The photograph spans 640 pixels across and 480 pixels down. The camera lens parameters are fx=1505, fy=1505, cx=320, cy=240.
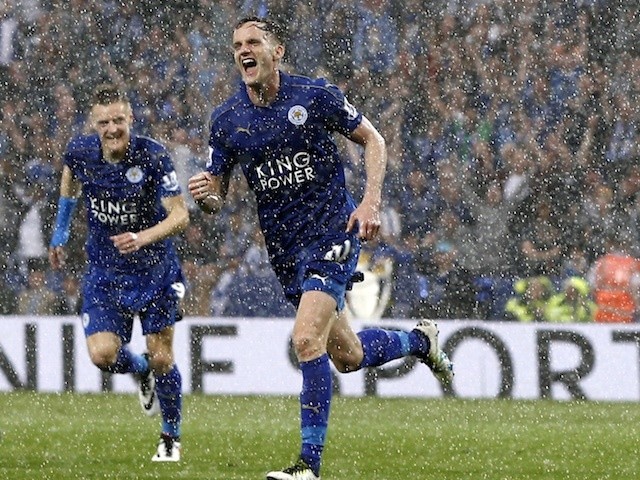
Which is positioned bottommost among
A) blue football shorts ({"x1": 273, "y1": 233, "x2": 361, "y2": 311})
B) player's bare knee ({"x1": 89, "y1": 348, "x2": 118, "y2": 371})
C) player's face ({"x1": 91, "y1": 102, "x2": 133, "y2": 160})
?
player's bare knee ({"x1": 89, "y1": 348, "x2": 118, "y2": 371})

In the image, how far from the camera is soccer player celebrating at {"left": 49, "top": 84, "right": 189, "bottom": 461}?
25.3 ft

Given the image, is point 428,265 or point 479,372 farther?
point 428,265

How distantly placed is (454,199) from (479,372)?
68.7 inches

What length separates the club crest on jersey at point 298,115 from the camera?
629 centimetres

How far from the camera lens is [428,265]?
474 inches

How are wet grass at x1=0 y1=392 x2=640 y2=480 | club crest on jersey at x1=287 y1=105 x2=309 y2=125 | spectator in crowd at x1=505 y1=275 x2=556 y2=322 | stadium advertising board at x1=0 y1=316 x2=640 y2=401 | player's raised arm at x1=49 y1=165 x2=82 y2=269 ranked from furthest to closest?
1. spectator in crowd at x1=505 y1=275 x2=556 y2=322
2. stadium advertising board at x1=0 y1=316 x2=640 y2=401
3. player's raised arm at x1=49 y1=165 x2=82 y2=269
4. wet grass at x1=0 y1=392 x2=640 y2=480
5. club crest on jersey at x1=287 y1=105 x2=309 y2=125

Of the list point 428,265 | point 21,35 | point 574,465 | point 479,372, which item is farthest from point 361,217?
point 21,35

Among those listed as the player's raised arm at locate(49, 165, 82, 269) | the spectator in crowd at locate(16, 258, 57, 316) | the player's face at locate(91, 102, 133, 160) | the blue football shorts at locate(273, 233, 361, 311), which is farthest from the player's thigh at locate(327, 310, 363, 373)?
the spectator in crowd at locate(16, 258, 57, 316)

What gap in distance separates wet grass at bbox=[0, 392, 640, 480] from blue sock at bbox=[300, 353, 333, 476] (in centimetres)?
90

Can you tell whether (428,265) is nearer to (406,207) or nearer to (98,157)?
(406,207)

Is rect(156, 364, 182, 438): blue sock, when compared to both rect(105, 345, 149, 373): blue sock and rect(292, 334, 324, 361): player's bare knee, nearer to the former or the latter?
rect(105, 345, 149, 373): blue sock

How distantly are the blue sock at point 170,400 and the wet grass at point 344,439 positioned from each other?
0.62ft

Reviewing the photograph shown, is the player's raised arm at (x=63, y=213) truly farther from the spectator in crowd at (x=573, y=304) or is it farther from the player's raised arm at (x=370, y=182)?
the spectator in crowd at (x=573, y=304)

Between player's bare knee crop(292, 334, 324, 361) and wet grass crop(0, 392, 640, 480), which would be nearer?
player's bare knee crop(292, 334, 324, 361)
